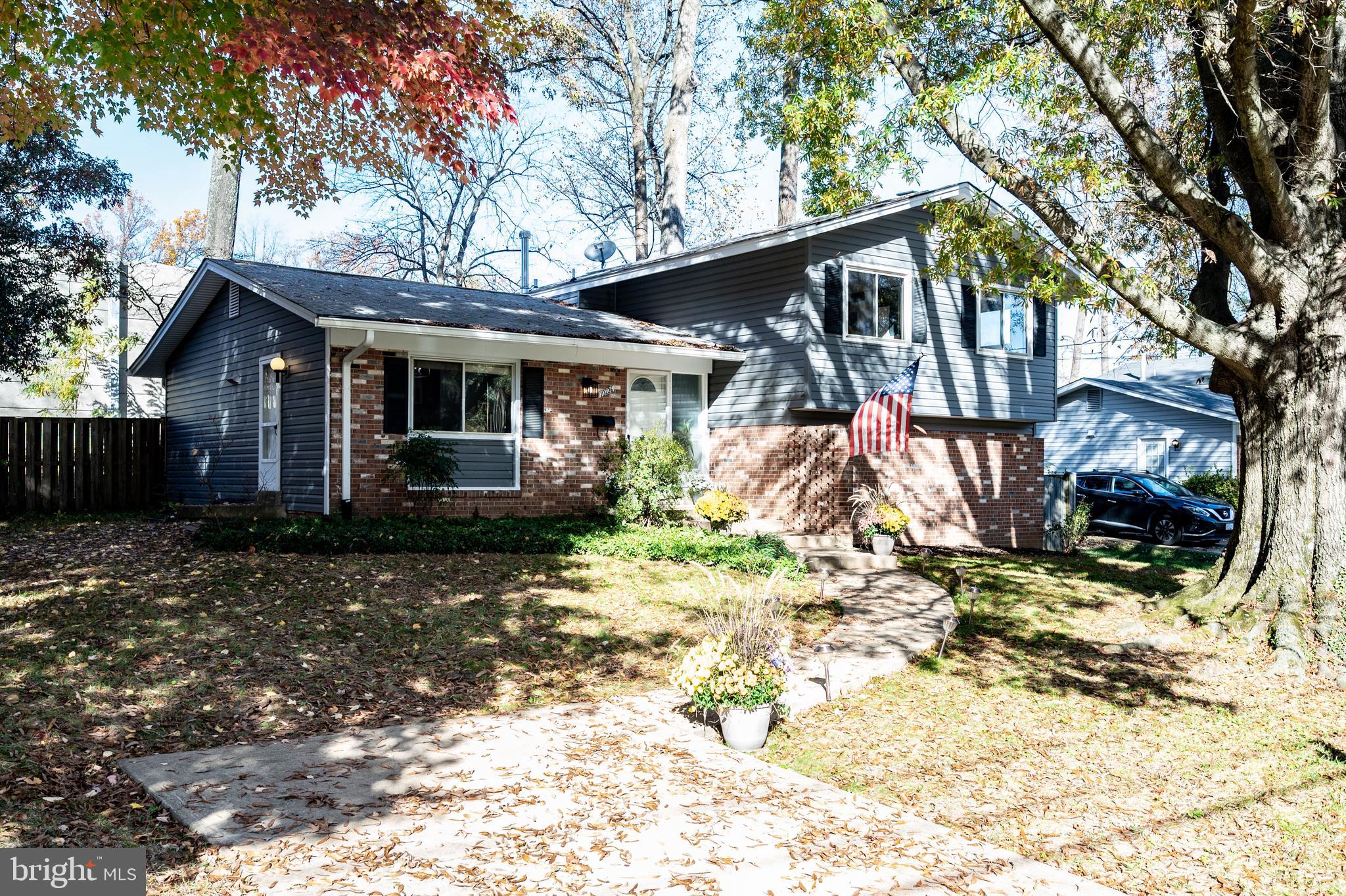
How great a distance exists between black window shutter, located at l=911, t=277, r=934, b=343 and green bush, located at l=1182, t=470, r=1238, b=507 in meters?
9.34

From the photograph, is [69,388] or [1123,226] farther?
[69,388]

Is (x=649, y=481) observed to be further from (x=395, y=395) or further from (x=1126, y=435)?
(x=1126, y=435)

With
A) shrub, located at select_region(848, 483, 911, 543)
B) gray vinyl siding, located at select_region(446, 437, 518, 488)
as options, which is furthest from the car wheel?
gray vinyl siding, located at select_region(446, 437, 518, 488)

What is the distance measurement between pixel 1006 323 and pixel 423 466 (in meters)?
11.7

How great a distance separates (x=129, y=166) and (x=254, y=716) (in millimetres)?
17873

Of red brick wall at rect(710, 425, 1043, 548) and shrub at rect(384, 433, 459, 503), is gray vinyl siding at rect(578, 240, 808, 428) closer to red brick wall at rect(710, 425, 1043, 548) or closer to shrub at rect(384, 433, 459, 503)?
red brick wall at rect(710, 425, 1043, 548)

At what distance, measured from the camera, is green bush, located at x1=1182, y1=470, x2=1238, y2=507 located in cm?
2244

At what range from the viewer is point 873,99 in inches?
440

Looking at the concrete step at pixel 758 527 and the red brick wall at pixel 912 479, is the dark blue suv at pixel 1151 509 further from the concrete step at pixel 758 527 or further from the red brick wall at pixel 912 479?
the concrete step at pixel 758 527

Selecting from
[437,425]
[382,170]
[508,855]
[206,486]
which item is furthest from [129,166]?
[508,855]

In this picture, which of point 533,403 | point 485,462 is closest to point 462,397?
point 485,462

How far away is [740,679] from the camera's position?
610 cm

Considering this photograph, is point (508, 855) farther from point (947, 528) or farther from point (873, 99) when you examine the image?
point (947, 528)

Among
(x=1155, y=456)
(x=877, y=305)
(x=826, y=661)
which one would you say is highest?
(x=877, y=305)
